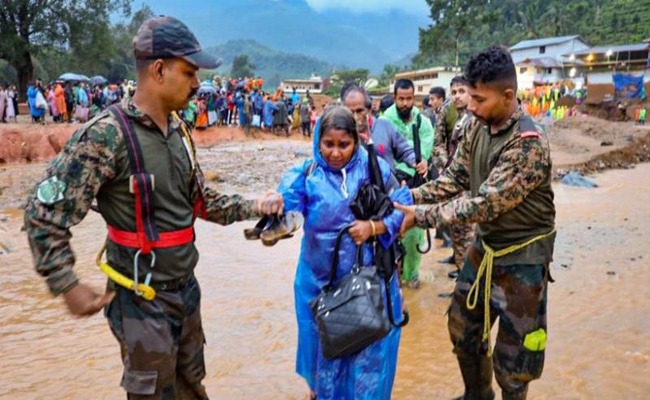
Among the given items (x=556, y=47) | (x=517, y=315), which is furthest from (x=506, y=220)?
(x=556, y=47)

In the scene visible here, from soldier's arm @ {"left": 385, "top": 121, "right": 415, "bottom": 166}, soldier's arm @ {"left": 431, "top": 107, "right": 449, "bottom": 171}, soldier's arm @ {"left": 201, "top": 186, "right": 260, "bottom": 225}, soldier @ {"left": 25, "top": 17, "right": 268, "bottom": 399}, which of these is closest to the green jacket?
soldier's arm @ {"left": 431, "top": 107, "right": 449, "bottom": 171}

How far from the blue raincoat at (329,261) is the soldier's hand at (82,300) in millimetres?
1181

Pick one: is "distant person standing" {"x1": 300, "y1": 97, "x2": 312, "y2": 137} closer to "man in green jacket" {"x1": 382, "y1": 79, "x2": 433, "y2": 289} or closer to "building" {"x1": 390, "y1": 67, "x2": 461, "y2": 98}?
"man in green jacket" {"x1": 382, "y1": 79, "x2": 433, "y2": 289}

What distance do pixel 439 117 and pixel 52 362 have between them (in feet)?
15.5

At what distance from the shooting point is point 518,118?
9.33 feet

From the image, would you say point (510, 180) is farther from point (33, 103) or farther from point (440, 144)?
point (33, 103)

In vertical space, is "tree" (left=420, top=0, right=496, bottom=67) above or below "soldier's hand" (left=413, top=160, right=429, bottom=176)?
above

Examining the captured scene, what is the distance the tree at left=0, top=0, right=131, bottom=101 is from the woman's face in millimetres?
26798

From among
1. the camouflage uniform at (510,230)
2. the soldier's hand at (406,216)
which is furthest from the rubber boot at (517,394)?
the soldier's hand at (406,216)

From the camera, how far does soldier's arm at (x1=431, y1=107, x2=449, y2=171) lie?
233 inches

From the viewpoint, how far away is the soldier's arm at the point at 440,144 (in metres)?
5.92

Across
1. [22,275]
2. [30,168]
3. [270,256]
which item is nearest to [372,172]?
[270,256]

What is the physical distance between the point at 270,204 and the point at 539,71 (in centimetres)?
5515

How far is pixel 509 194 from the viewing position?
272cm
